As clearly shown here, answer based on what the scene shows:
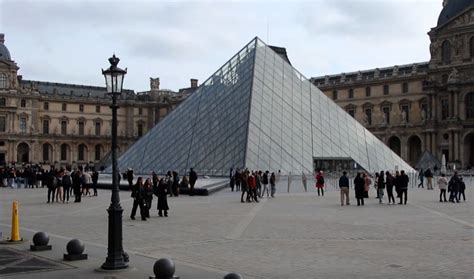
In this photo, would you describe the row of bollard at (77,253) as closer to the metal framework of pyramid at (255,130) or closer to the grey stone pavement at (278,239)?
the grey stone pavement at (278,239)

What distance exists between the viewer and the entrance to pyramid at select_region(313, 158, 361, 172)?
31.0 m

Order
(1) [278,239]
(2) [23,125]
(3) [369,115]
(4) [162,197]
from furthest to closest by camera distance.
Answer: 1. (2) [23,125]
2. (3) [369,115]
3. (4) [162,197]
4. (1) [278,239]

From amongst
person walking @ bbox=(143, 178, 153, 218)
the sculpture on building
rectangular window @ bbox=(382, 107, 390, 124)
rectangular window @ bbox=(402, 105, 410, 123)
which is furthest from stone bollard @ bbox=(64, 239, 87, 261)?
rectangular window @ bbox=(382, 107, 390, 124)

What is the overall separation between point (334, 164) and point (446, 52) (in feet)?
119

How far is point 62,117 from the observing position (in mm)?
83312

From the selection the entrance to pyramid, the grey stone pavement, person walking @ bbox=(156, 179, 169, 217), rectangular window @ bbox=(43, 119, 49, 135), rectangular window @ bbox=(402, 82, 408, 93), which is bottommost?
the grey stone pavement

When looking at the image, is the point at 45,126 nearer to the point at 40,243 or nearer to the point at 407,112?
the point at 407,112

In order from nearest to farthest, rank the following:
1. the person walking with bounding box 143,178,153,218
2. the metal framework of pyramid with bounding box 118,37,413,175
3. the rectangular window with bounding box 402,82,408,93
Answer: the person walking with bounding box 143,178,153,218 < the metal framework of pyramid with bounding box 118,37,413,175 < the rectangular window with bounding box 402,82,408,93

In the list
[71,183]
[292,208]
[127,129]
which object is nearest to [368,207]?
[292,208]

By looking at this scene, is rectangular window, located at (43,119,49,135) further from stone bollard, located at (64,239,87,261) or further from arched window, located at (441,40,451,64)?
stone bollard, located at (64,239,87,261)

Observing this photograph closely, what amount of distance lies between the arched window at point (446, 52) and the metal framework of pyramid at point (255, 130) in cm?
3056

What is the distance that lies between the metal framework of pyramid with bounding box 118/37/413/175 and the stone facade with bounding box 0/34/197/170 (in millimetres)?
39246

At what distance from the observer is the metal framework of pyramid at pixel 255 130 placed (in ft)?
98.4

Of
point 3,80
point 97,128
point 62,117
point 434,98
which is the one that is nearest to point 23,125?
point 62,117
